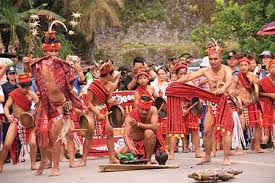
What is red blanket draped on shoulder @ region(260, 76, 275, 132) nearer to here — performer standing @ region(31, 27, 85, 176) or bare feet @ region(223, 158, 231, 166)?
bare feet @ region(223, 158, 231, 166)

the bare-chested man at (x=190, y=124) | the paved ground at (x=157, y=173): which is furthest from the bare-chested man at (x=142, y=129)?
the bare-chested man at (x=190, y=124)

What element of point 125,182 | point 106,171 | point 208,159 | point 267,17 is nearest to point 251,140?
point 208,159

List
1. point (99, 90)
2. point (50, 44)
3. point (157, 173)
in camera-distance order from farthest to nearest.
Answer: point (99, 90) < point (50, 44) < point (157, 173)

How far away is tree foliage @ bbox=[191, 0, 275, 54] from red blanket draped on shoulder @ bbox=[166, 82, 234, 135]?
1109 centimetres

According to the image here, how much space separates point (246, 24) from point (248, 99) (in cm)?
1039

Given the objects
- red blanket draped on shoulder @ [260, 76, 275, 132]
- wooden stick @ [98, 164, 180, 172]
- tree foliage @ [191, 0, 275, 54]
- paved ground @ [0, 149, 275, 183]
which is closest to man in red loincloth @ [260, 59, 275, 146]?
red blanket draped on shoulder @ [260, 76, 275, 132]

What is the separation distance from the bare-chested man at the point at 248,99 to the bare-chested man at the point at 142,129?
8.81 ft

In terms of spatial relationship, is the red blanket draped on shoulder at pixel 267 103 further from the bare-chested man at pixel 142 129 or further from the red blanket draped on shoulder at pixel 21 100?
the red blanket draped on shoulder at pixel 21 100

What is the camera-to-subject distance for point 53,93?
45.4 ft

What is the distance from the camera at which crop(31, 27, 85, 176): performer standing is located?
542 inches

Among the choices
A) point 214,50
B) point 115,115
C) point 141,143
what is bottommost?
point 141,143

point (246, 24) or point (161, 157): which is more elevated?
point (246, 24)

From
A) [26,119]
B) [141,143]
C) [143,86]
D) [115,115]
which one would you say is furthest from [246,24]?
[26,119]

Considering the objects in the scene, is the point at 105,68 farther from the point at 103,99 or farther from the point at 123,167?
the point at 123,167
